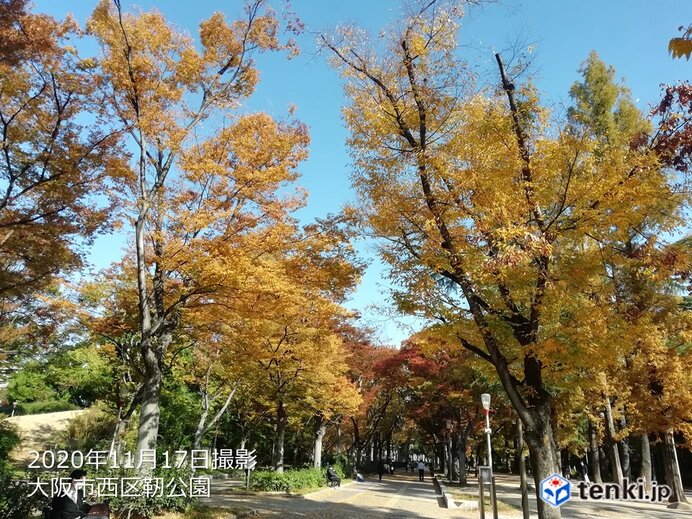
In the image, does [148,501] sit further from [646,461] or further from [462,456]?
[462,456]

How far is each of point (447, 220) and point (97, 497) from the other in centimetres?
731

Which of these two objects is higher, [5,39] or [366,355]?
[5,39]

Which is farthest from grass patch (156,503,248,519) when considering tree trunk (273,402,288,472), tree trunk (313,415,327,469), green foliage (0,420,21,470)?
green foliage (0,420,21,470)

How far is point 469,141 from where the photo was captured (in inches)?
307

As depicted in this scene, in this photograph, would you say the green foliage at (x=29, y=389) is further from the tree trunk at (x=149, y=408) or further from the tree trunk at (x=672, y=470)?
the tree trunk at (x=672, y=470)

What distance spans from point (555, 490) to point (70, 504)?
271 inches

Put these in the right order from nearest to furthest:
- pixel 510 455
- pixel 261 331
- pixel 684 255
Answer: pixel 684 255 < pixel 261 331 < pixel 510 455

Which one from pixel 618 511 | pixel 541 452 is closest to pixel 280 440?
pixel 618 511

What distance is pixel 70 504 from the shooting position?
20.4ft

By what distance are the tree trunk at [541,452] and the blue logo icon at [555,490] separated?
0.14 metres

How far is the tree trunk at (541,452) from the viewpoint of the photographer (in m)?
7.23

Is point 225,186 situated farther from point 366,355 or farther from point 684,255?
point 366,355

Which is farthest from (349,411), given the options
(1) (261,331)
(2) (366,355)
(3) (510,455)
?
(3) (510,455)

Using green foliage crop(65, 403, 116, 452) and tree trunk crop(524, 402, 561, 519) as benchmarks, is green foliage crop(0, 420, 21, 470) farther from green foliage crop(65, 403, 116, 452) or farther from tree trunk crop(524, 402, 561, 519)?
tree trunk crop(524, 402, 561, 519)
